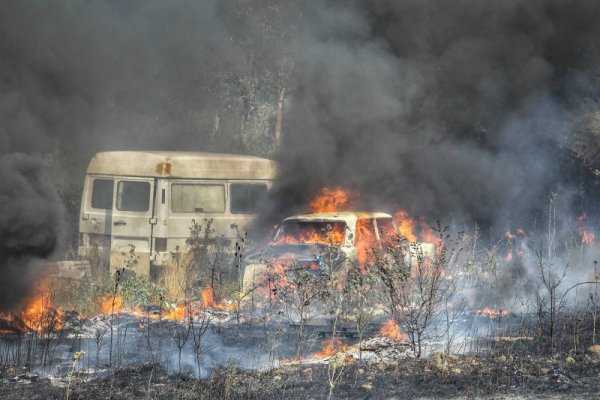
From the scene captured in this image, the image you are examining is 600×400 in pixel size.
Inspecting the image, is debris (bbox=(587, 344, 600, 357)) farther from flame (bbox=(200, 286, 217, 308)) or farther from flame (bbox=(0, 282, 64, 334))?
flame (bbox=(0, 282, 64, 334))

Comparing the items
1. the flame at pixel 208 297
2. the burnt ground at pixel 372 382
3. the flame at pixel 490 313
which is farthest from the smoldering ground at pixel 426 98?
the burnt ground at pixel 372 382

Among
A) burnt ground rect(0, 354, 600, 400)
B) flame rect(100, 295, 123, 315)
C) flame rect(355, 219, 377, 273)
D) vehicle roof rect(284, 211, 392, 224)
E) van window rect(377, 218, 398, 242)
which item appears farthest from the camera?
van window rect(377, 218, 398, 242)

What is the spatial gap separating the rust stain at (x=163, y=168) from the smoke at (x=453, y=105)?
3.03 meters

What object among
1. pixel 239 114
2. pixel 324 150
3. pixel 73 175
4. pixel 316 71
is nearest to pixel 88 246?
pixel 324 150

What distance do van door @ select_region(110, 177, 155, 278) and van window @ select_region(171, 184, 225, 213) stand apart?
445mm

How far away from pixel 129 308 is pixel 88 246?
10.4ft

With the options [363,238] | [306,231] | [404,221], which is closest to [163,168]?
[306,231]

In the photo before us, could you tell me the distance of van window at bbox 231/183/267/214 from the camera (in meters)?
14.3

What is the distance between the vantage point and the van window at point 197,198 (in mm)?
13562

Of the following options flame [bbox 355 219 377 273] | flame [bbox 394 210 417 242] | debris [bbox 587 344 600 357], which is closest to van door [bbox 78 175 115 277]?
flame [bbox 355 219 377 273]

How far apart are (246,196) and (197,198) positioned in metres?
1.12

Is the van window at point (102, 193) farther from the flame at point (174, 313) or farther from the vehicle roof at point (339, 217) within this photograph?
the flame at point (174, 313)

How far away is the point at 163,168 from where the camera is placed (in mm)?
13430

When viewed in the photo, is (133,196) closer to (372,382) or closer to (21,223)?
(21,223)
